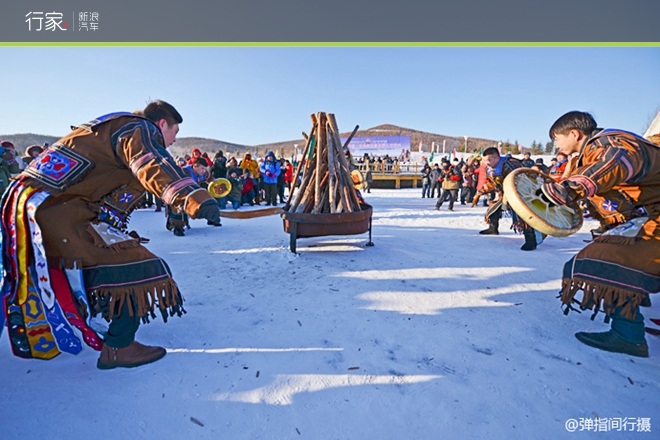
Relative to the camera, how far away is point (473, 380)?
1.98 m

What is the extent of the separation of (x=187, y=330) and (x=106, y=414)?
0.90 meters

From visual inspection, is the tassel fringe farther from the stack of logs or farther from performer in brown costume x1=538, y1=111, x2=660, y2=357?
the stack of logs

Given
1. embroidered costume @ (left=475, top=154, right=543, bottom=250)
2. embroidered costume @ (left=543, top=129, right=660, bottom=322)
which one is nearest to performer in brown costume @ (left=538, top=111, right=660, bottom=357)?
embroidered costume @ (left=543, top=129, right=660, bottom=322)

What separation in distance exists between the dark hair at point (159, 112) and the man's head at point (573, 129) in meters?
2.83

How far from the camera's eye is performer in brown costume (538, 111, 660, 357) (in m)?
2.05

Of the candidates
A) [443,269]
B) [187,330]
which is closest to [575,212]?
[443,269]

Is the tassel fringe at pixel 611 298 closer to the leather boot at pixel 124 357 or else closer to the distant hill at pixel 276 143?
the leather boot at pixel 124 357

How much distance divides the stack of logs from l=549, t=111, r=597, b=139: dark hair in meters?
2.64

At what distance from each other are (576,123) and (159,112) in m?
2.95

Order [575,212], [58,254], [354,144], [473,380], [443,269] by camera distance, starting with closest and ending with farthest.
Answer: [58,254] < [473,380] < [575,212] < [443,269] < [354,144]

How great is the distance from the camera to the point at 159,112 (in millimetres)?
2197

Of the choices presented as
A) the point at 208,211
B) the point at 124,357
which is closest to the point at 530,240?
the point at 208,211

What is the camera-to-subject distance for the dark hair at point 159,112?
2188 mm

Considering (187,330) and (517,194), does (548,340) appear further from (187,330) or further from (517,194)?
(187,330)
